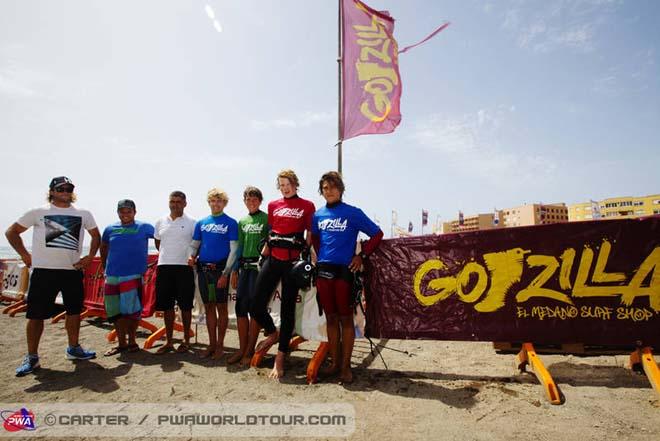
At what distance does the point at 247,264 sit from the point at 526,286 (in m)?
3.59

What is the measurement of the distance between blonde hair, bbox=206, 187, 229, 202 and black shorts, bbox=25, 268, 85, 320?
6.85ft

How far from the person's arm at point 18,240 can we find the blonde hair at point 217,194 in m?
2.39

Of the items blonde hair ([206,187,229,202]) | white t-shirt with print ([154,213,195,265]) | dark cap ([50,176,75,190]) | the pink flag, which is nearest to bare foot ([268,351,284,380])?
white t-shirt with print ([154,213,195,265])

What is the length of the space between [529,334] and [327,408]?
101 inches

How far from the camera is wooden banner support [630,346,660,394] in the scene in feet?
10.3

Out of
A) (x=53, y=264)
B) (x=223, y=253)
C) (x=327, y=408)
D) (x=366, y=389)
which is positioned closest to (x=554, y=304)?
(x=366, y=389)

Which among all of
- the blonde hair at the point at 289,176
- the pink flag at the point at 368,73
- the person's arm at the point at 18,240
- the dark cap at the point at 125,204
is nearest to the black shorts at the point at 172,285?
the dark cap at the point at 125,204

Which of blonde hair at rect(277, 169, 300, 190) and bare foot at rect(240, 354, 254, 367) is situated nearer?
blonde hair at rect(277, 169, 300, 190)

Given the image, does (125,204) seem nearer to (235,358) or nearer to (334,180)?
(235,358)

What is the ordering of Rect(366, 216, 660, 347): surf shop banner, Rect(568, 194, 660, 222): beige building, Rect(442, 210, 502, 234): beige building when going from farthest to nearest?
Rect(442, 210, 502, 234): beige building
Rect(568, 194, 660, 222): beige building
Rect(366, 216, 660, 347): surf shop banner

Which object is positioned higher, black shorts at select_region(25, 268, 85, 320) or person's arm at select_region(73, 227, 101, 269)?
person's arm at select_region(73, 227, 101, 269)

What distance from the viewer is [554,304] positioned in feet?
12.3

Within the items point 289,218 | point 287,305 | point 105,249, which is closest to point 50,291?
point 105,249

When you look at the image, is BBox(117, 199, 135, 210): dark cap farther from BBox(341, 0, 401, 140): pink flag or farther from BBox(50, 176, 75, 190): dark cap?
BBox(341, 0, 401, 140): pink flag
